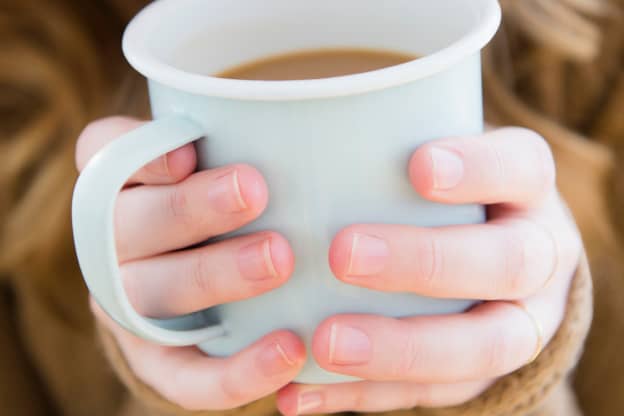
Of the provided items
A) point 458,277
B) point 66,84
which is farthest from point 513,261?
point 66,84

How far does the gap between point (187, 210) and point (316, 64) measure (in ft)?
0.55

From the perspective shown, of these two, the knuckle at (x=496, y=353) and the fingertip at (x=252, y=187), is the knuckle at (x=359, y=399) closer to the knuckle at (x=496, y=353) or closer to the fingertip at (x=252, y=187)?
the knuckle at (x=496, y=353)

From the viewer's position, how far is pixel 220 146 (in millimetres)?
423

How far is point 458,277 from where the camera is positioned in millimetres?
477

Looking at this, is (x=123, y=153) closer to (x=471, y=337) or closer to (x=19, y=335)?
(x=471, y=337)

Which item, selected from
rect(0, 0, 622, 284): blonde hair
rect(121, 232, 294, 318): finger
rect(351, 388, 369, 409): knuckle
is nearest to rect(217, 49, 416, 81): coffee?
rect(121, 232, 294, 318): finger

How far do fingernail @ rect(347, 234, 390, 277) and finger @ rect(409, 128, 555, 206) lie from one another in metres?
0.04

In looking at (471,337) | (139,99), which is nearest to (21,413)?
(139,99)

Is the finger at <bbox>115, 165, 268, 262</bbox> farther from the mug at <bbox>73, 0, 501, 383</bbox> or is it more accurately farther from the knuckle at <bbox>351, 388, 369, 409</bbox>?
the knuckle at <bbox>351, 388, 369, 409</bbox>

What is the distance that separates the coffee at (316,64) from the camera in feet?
1.80

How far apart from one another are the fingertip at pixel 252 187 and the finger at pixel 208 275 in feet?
0.09

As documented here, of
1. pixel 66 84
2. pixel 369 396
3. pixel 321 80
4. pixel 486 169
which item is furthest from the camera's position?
pixel 66 84

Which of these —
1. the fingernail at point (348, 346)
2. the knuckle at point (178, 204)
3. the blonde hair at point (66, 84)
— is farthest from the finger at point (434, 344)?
the blonde hair at point (66, 84)

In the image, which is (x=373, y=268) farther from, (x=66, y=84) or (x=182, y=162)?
(x=66, y=84)
